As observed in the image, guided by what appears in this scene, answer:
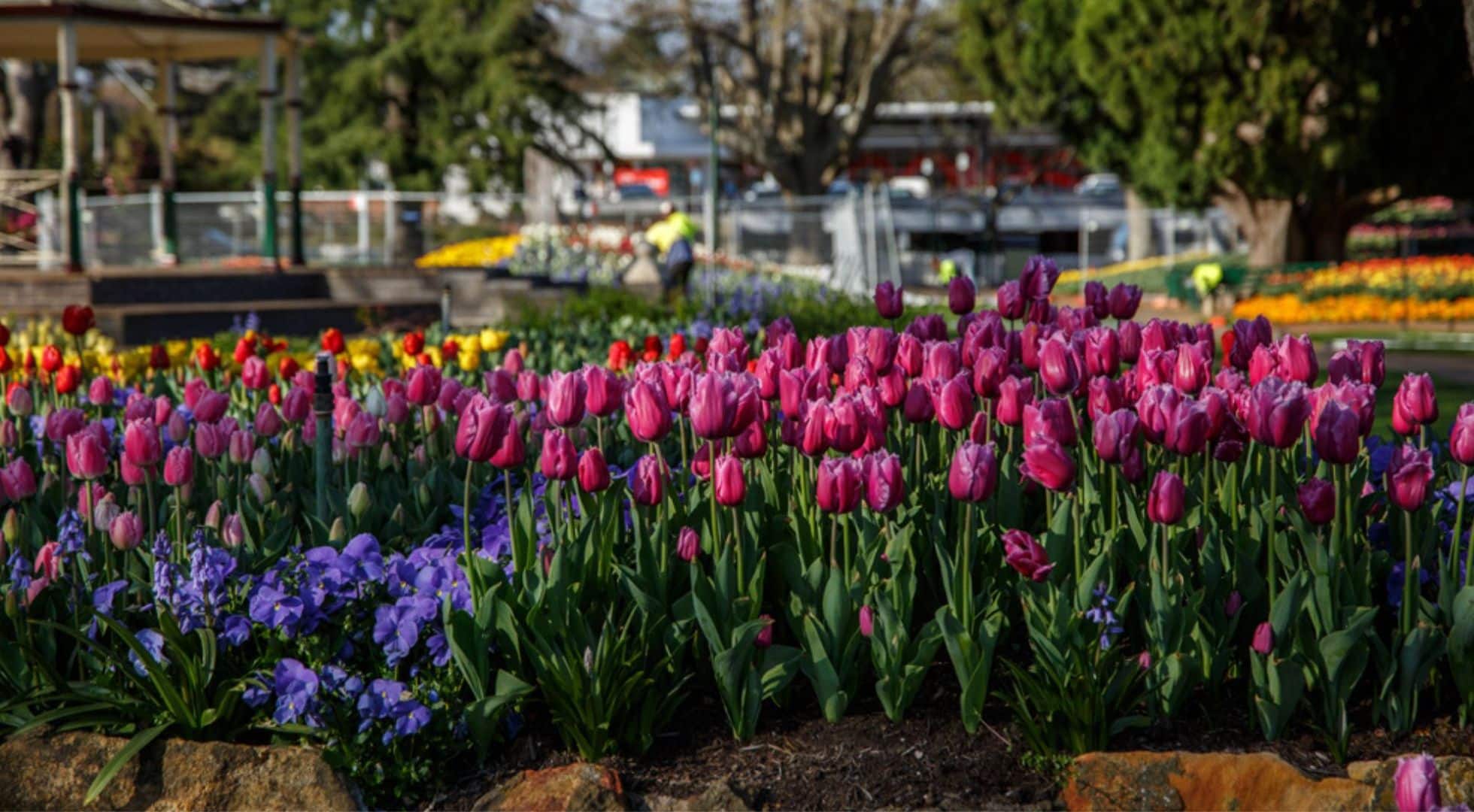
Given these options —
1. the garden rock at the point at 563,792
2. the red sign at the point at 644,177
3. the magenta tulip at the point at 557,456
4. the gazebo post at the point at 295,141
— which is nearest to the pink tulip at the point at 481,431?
the magenta tulip at the point at 557,456

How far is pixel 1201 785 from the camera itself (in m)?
3.44

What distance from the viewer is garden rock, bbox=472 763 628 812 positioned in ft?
11.3

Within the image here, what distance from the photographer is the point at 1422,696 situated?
12.7 feet

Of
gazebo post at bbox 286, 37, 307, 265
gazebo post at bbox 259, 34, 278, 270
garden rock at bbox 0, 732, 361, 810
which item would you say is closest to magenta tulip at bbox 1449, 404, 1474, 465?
garden rock at bbox 0, 732, 361, 810

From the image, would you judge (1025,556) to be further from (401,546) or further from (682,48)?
(682,48)

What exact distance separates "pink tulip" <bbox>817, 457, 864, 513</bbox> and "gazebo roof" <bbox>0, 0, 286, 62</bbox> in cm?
1355

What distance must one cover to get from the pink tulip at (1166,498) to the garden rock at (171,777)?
185cm

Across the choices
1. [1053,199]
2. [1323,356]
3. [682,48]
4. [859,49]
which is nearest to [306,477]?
[1323,356]

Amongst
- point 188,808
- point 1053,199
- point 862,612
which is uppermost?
point 1053,199

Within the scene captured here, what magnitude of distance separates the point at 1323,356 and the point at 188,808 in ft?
41.6

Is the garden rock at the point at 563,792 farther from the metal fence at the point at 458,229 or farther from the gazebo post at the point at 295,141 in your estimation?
the gazebo post at the point at 295,141

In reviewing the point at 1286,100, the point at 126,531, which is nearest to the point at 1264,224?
the point at 1286,100

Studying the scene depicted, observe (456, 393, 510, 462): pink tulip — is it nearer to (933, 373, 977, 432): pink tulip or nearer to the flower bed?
the flower bed

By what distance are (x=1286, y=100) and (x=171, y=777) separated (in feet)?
66.3
